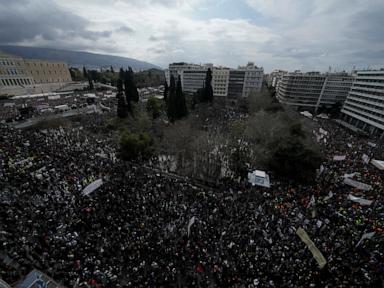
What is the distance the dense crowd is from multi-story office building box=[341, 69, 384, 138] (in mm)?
26145

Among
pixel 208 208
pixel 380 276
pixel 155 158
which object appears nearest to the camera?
pixel 380 276

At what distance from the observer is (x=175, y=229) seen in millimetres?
13016

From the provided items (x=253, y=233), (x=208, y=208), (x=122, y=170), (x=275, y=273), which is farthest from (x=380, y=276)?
(x=122, y=170)

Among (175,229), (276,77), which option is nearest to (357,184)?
(175,229)

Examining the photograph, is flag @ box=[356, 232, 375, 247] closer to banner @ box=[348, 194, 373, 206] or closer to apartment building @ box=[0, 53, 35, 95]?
banner @ box=[348, 194, 373, 206]

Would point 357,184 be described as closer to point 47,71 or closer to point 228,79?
point 228,79

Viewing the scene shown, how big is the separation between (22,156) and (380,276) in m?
28.9

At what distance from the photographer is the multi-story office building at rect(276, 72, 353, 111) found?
178 feet

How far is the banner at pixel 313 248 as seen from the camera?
1073 cm

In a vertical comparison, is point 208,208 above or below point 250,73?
below

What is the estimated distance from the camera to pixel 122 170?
782 inches


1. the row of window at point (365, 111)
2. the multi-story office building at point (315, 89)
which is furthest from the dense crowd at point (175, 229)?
the multi-story office building at point (315, 89)

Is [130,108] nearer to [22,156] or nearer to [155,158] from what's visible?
[155,158]

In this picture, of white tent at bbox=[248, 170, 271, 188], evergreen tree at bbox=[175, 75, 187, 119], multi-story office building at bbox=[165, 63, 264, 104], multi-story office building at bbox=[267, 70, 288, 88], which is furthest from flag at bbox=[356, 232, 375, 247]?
multi-story office building at bbox=[267, 70, 288, 88]
